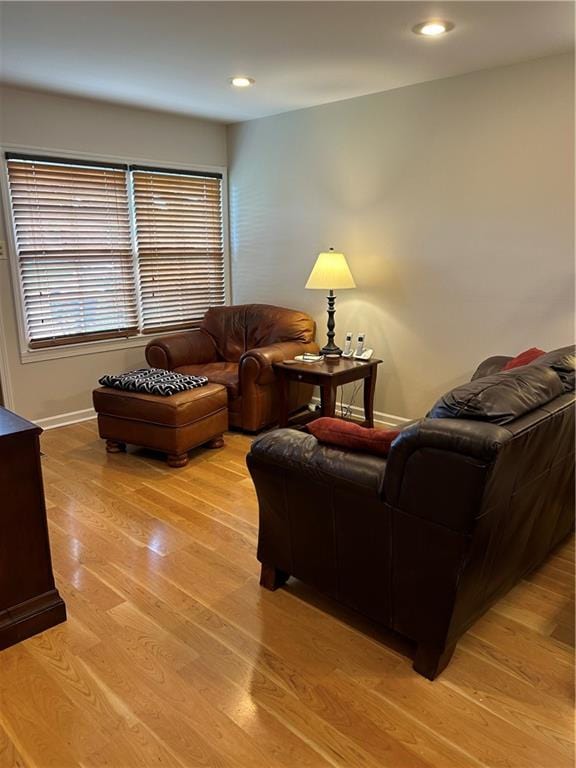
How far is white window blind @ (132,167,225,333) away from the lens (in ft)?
15.5

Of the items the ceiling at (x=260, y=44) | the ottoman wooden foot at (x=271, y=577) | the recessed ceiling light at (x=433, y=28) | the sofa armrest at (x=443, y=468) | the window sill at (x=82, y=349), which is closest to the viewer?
the sofa armrest at (x=443, y=468)

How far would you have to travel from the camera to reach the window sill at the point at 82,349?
13.6 feet

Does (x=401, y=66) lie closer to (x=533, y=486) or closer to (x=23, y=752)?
(x=533, y=486)

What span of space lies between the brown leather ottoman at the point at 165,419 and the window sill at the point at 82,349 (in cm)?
76

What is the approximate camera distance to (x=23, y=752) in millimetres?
1574

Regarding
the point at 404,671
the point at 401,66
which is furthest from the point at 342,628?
the point at 401,66

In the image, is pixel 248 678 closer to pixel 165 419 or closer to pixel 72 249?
pixel 165 419

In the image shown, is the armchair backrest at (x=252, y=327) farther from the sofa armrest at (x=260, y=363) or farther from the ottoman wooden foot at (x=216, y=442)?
the ottoman wooden foot at (x=216, y=442)

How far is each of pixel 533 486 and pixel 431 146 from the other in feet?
8.87

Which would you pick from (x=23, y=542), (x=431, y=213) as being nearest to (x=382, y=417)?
(x=431, y=213)

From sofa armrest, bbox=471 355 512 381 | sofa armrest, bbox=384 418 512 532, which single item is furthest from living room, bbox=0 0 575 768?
sofa armrest, bbox=471 355 512 381

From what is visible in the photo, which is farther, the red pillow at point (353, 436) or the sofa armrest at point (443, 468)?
the red pillow at point (353, 436)

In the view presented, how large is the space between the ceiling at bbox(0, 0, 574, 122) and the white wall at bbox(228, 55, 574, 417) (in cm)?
23

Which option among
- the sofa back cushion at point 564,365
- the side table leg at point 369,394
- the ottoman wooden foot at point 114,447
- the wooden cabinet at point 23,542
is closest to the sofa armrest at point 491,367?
the sofa back cushion at point 564,365
